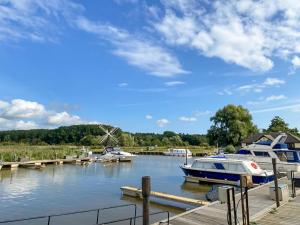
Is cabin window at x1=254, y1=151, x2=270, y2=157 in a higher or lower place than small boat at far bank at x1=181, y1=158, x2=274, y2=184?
higher

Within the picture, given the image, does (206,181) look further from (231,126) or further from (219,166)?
(231,126)

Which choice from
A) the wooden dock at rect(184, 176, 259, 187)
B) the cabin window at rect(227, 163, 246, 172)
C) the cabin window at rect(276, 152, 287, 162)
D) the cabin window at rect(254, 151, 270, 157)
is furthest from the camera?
the cabin window at rect(254, 151, 270, 157)

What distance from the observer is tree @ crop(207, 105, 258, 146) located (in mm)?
79188

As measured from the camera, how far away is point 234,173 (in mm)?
29625

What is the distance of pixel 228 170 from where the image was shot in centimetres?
3028

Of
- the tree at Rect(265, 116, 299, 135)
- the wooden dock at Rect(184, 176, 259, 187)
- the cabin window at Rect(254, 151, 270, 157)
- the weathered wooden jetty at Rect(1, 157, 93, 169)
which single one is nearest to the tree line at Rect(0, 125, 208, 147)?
the tree at Rect(265, 116, 299, 135)

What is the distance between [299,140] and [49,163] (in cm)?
3991

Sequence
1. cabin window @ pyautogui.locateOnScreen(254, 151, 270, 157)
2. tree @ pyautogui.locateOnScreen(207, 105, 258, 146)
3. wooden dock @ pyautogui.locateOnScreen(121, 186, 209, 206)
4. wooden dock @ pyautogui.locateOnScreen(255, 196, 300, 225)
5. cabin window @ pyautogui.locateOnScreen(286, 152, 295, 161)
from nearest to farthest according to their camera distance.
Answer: wooden dock @ pyautogui.locateOnScreen(255, 196, 300, 225)
wooden dock @ pyautogui.locateOnScreen(121, 186, 209, 206)
cabin window @ pyautogui.locateOnScreen(286, 152, 295, 161)
cabin window @ pyautogui.locateOnScreen(254, 151, 270, 157)
tree @ pyautogui.locateOnScreen(207, 105, 258, 146)

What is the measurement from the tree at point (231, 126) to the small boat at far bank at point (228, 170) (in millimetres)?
47965

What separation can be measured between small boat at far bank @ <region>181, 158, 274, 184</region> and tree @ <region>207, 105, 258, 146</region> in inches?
1888

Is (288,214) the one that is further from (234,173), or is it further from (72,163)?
(72,163)

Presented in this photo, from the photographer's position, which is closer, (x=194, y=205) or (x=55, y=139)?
(x=194, y=205)

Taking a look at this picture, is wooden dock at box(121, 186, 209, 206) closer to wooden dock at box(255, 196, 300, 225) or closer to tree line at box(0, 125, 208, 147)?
wooden dock at box(255, 196, 300, 225)

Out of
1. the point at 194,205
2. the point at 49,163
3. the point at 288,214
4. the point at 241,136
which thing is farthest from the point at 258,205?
the point at 241,136
